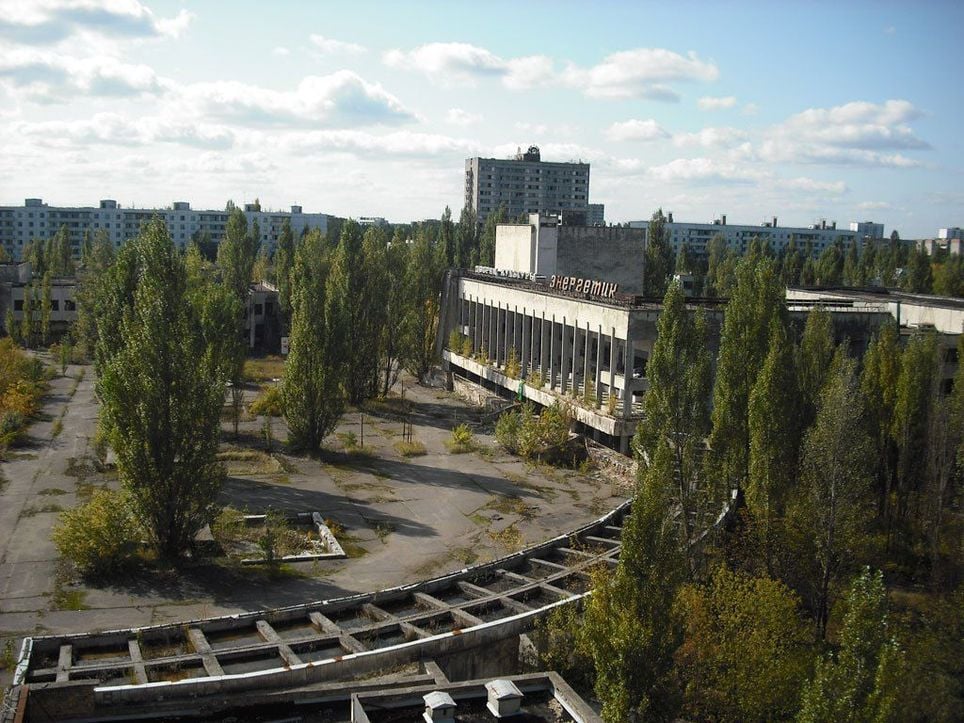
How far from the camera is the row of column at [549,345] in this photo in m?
40.2

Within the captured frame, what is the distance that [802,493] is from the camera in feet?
83.3

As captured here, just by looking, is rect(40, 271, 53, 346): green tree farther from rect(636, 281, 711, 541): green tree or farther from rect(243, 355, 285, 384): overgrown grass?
rect(636, 281, 711, 541): green tree

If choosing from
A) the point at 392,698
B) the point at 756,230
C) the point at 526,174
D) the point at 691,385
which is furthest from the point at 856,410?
the point at 756,230

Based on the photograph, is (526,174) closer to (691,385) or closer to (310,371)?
(310,371)

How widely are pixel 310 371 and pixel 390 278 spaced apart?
49.4 ft

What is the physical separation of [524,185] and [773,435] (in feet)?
462

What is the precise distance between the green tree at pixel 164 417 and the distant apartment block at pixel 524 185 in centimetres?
13676

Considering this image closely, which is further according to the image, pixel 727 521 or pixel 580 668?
pixel 727 521

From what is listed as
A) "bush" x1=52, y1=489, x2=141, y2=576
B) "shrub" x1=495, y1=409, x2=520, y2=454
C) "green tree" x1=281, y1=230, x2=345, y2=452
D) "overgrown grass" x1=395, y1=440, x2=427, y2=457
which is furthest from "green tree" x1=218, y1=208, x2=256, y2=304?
"bush" x1=52, y1=489, x2=141, y2=576

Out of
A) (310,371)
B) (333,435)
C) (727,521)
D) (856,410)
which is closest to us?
Result: (856,410)

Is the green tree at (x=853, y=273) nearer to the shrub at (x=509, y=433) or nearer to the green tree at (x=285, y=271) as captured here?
the green tree at (x=285, y=271)

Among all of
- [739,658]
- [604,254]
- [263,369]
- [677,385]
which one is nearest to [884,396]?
[677,385]

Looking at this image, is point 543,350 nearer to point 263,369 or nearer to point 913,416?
point 913,416

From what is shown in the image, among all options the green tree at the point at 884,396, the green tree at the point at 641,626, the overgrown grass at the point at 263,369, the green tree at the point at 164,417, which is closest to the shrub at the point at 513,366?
the overgrown grass at the point at 263,369
